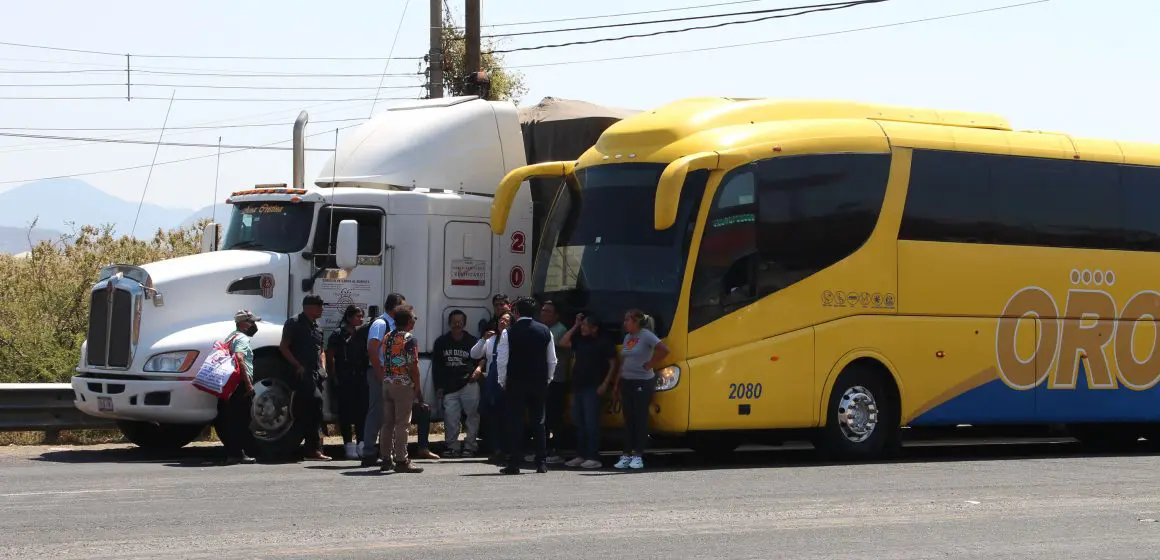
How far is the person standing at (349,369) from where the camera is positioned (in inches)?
661

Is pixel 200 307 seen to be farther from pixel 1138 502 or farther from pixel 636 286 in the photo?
pixel 1138 502

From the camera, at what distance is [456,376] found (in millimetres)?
17359

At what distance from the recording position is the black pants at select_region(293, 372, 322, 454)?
16.5m

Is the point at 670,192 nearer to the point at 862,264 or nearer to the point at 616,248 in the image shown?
the point at 616,248

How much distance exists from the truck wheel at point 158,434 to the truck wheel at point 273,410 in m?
2.00

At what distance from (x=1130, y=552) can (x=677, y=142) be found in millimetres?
7610

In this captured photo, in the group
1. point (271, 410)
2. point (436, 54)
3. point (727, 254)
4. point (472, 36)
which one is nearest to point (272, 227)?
point (271, 410)

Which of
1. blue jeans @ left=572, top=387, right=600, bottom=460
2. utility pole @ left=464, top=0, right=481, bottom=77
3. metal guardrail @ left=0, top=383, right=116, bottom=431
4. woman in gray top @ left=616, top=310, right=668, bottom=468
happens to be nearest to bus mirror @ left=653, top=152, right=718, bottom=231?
woman in gray top @ left=616, top=310, right=668, bottom=468

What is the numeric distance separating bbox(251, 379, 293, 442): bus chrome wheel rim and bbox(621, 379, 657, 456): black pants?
3588mm

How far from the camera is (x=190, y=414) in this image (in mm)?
16250

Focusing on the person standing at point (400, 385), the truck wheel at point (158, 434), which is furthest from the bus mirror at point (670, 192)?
the truck wheel at point (158, 434)

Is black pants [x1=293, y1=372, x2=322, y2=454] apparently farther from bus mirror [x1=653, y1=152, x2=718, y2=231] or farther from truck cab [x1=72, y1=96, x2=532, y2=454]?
bus mirror [x1=653, y1=152, x2=718, y2=231]

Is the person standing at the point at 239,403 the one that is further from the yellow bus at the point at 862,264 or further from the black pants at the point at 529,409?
the yellow bus at the point at 862,264

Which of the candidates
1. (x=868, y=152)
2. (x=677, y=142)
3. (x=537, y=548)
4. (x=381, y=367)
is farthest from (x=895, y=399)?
(x=537, y=548)
